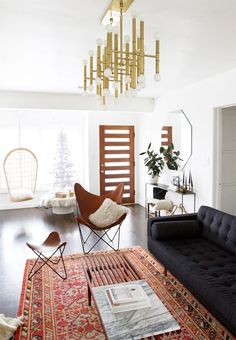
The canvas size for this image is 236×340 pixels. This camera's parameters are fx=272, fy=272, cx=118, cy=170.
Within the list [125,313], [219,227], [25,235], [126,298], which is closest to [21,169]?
[25,235]

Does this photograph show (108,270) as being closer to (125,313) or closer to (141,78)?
(125,313)

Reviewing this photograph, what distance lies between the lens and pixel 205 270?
2.63m

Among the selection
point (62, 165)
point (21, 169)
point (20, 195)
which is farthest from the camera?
point (62, 165)

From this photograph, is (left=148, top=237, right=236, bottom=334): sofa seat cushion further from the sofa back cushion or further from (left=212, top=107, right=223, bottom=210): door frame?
(left=212, top=107, right=223, bottom=210): door frame

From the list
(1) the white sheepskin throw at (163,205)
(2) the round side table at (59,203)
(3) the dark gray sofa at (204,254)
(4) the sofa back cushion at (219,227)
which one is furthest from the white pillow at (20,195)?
(4) the sofa back cushion at (219,227)

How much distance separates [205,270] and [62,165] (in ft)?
17.2

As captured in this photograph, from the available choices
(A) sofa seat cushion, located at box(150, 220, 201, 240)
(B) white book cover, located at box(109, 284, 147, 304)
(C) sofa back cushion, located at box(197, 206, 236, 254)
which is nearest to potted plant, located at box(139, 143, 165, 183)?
(C) sofa back cushion, located at box(197, 206, 236, 254)

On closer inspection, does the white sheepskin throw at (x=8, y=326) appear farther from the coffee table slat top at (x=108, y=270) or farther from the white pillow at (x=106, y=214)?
the white pillow at (x=106, y=214)

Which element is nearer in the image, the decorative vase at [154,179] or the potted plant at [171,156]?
the potted plant at [171,156]

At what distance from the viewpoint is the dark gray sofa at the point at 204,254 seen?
2.23 m

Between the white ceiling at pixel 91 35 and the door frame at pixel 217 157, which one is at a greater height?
the white ceiling at pixel 91 35

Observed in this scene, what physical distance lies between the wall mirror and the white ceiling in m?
1.02

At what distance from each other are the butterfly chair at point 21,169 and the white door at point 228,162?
4418 mm

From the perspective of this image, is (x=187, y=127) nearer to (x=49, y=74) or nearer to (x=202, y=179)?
(x=202, y=179)
